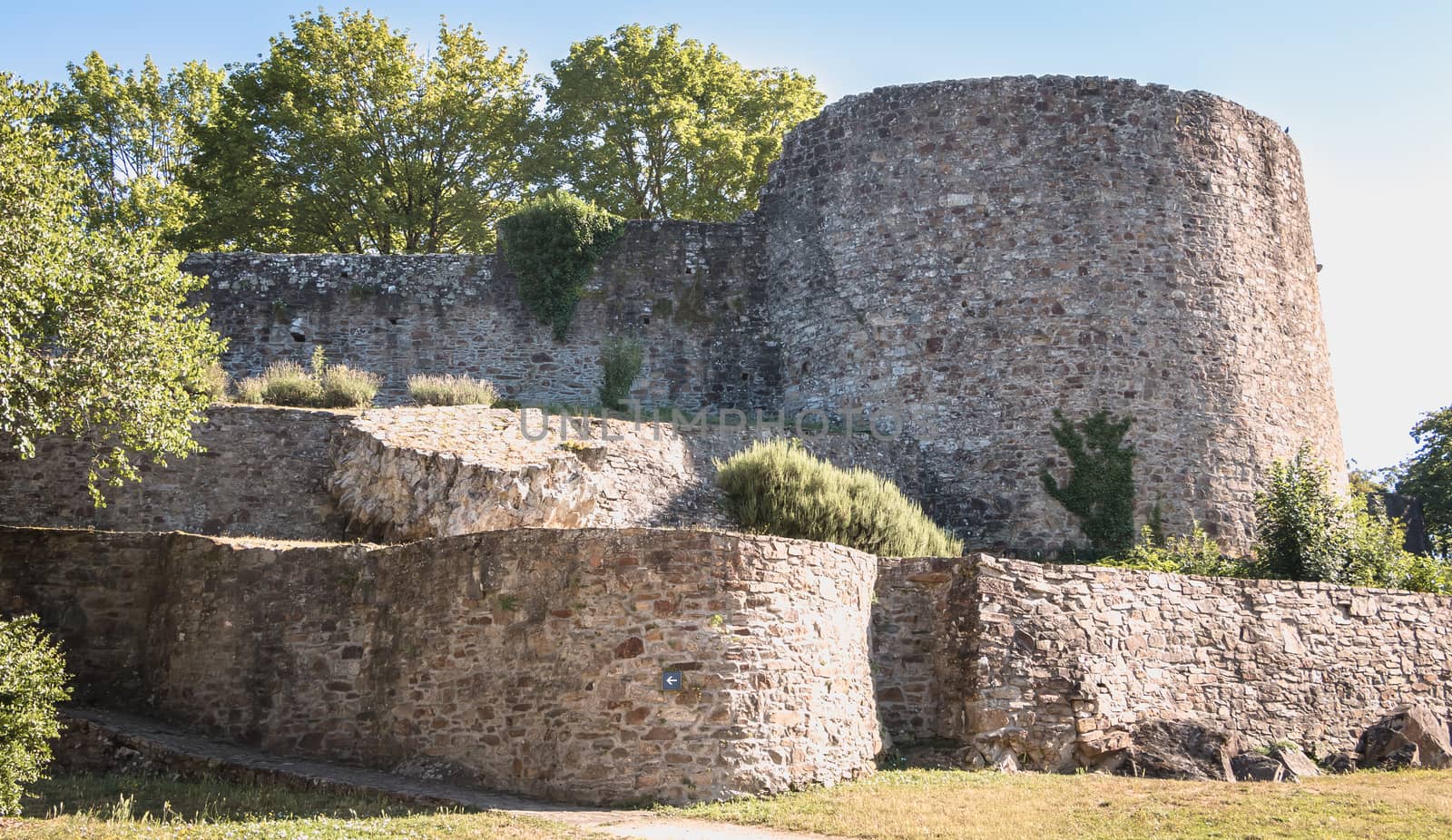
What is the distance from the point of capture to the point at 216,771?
42.0 ft

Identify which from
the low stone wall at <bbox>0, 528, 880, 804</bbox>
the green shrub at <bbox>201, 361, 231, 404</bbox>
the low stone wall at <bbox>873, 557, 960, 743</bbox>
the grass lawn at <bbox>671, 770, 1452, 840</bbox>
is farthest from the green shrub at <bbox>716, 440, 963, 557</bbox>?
the green shrub at <bbox>201, 361, 231, 404</bbox>

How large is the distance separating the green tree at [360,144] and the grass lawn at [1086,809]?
1930 cm

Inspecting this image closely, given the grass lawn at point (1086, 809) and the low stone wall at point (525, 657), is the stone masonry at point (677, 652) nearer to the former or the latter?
the low stone wall at point (525, 657)

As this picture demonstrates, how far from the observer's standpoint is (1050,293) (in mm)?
20891

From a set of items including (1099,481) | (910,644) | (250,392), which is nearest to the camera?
(910,644)

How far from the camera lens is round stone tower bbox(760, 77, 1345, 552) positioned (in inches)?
808

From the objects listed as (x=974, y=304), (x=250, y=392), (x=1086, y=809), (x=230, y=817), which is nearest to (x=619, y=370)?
(x=974, y=304)

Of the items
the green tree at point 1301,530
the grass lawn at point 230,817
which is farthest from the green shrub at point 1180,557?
the grass lawn at point 230,817

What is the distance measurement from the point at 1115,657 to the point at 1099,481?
19.8ft

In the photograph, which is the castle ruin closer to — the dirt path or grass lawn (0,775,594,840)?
the dirt path

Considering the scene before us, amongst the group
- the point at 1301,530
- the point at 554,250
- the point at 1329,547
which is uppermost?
the point at 554,250

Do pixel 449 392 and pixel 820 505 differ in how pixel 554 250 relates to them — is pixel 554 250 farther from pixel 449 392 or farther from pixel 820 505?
pixel 820 505

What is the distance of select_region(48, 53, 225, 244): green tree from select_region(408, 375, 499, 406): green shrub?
10753 millimetres

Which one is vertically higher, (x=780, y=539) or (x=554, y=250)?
(x=554, y=250)
